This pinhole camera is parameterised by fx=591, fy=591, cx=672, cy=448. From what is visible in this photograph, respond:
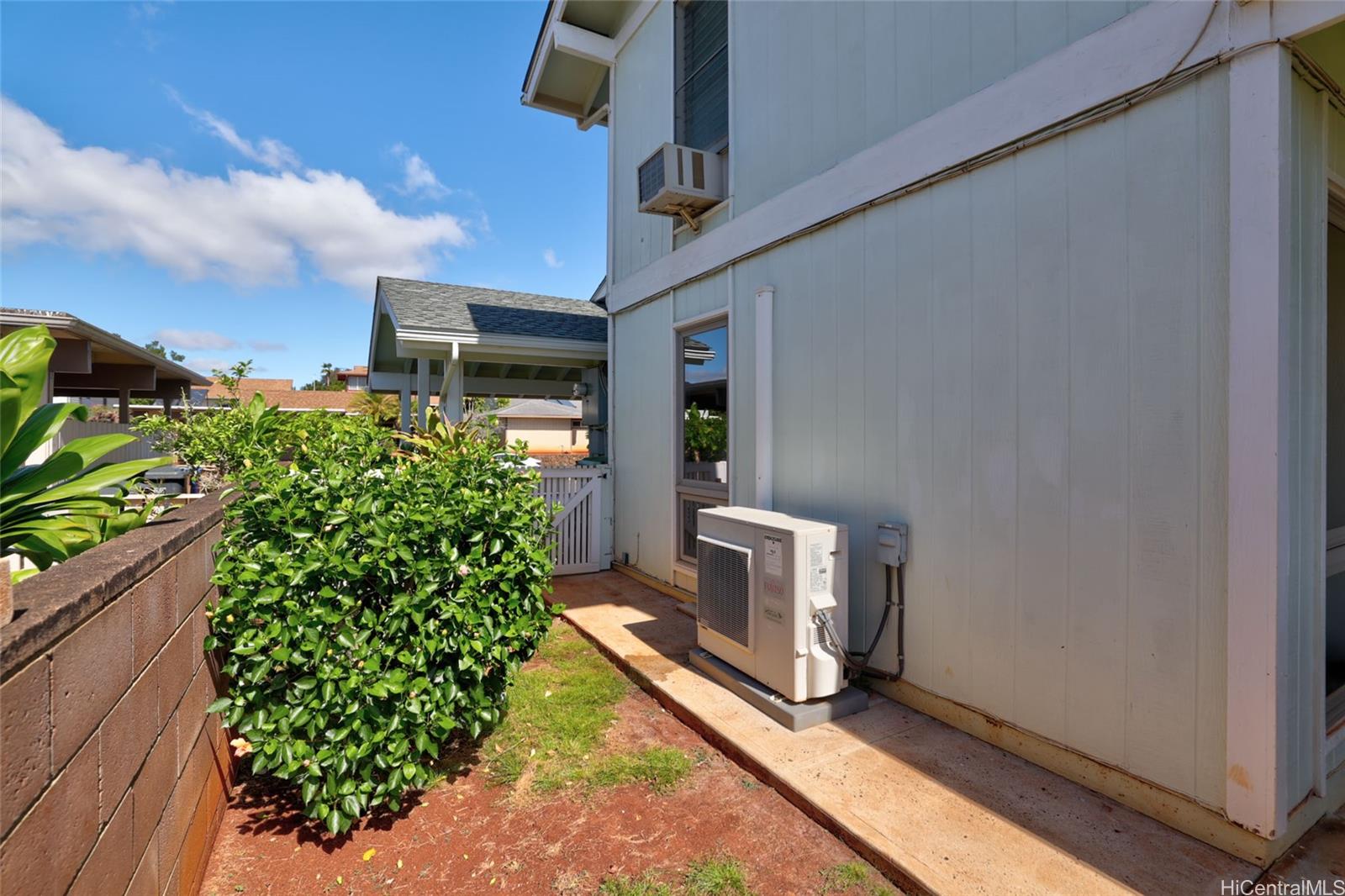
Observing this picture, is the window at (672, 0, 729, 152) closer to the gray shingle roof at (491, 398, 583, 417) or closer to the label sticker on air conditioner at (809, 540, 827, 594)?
the label sticker on air conditioner at (809, 540, 827, 594)

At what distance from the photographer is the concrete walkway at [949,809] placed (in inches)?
73.6

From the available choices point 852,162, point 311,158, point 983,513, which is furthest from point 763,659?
point 311,158

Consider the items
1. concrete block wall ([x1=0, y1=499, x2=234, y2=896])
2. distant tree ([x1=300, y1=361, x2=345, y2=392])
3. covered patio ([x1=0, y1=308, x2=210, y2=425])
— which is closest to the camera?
concrete block wall ([x1=0, y1=499, x2=234, y2=896])

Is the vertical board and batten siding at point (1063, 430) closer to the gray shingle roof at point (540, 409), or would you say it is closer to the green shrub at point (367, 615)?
the green shrub at point (367, 615)

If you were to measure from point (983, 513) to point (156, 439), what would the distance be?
1050 centimetres

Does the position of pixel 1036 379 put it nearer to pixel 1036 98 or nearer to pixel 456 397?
pixel 1036 98

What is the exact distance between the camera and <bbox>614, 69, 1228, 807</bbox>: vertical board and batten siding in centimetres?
205

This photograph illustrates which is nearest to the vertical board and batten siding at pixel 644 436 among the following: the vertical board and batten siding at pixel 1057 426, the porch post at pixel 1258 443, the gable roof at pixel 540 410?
the vertical board and batten siding at pixel 1057 426

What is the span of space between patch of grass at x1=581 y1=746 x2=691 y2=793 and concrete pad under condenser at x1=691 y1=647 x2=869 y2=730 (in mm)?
498

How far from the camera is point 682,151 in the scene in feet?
14.6

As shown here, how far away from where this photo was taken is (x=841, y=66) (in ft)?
11.3

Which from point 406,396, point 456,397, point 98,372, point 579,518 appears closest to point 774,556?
point 579,518

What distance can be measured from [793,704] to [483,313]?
6387mm

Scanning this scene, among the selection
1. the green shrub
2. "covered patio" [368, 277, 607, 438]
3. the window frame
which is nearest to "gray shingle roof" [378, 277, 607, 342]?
"covered patio" [368, 277, 607, 438]
